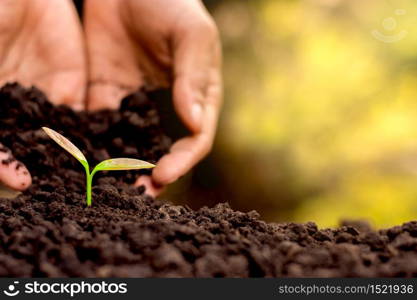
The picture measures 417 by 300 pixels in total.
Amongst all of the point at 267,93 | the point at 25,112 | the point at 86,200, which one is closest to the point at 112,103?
the point at 25,112

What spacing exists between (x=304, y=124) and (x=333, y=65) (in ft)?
1.36

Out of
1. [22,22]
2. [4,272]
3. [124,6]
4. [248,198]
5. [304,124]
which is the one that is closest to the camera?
[4,272]

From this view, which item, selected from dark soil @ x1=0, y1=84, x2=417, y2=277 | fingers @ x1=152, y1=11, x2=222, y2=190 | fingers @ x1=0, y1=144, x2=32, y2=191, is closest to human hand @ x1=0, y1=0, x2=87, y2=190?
fingers @ x1=0, y1=144, x2=32, y2=191

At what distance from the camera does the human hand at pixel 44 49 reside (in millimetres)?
1959

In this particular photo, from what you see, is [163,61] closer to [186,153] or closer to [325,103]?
[186,153]

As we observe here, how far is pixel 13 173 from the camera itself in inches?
64.3

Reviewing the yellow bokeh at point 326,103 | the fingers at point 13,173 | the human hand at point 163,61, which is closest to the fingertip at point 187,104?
the human hand at point 163,61

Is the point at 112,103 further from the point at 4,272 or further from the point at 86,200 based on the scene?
the point at 4,272

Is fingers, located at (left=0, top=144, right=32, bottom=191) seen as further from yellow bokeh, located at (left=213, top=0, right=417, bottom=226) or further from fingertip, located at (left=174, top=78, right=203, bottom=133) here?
yellow bokeh, located at (left=213, top=0, right=417, bottom=226)

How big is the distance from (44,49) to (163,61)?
48cm

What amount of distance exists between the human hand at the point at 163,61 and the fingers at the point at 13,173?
16.0 inches

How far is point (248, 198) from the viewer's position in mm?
3352

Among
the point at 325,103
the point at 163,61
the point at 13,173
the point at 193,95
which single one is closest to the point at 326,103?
the point at 325,103

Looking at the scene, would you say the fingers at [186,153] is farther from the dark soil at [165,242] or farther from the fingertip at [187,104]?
the dark soil at [165,242]
